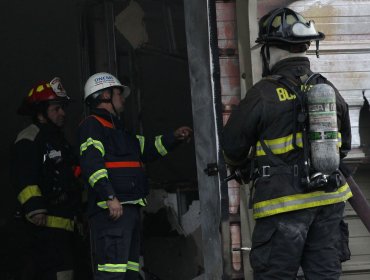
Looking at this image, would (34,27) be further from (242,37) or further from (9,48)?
(242,37)

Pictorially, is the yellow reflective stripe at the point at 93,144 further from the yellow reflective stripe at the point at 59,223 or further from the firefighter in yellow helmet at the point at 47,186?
the yellow reflective stripe at the point at 59,223

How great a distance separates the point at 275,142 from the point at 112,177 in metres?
1.48

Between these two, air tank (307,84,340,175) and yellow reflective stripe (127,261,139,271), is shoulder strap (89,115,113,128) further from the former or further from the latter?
air tank (307,84,340,175)

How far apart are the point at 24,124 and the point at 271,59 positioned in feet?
14.2

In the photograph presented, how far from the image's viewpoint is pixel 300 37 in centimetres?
501

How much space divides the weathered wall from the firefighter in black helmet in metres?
4.19

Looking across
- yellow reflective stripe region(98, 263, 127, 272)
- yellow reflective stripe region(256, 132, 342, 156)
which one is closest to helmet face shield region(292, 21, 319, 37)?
yellow reflective stripe region(256, 132, 342, 156)

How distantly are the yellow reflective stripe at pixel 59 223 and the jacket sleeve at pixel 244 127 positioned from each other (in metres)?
1.90

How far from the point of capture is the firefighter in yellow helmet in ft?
20.9

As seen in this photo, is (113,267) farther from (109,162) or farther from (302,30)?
(302,30)

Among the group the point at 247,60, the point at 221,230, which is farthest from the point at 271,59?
the point at 221,230

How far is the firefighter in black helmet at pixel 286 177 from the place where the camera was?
191 inches

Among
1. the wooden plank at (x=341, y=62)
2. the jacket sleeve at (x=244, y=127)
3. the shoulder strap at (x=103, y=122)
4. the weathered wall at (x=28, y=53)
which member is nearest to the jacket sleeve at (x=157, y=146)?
the shoulder strap at (x=103, y=122)

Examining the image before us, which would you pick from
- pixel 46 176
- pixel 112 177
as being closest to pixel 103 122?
pixel 112 177
